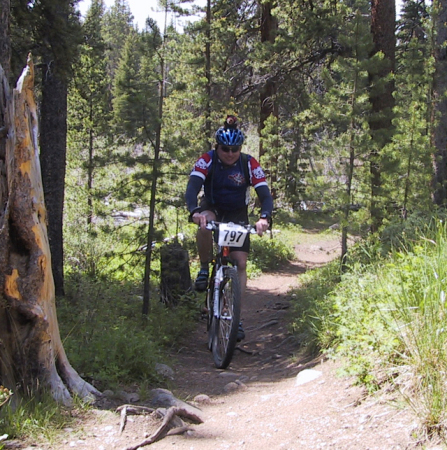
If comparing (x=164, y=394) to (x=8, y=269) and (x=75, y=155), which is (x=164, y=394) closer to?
(x=8, y=269)

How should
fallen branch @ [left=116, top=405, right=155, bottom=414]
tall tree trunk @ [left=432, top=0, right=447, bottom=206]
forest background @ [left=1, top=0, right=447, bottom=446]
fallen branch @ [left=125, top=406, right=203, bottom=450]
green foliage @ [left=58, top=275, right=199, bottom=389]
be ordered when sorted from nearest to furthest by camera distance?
fallen branch @ [left=125, top=406, right=203, bottom=450] → fallen branch @ [left=116, top=405, right=155, bottom=414] → green foliage @ [left=58, top=275, right=199, bottom=389] → forest background @ [left=1, top=0, right=447, bottom=446] → tall tree trunk @ [left=432, top=0, right=447, bottom=206]

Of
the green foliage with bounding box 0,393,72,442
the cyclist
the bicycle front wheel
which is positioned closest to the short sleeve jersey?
the cyclist

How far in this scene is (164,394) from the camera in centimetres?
457

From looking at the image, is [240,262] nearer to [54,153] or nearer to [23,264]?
[23,264]

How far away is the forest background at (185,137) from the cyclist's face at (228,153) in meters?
1.21

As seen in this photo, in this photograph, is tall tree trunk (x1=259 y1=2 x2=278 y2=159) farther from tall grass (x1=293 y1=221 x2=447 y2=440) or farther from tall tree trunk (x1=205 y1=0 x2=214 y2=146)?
tall grass (x1=293 y1=221 x2=447 y2=440)

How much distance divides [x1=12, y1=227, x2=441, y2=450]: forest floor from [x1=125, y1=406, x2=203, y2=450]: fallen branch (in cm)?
4

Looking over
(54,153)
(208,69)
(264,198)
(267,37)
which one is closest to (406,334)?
(264,198)

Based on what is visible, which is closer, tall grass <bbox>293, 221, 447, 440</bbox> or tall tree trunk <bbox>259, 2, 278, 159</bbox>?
tall grass <bbox>293, 221, 447, 440</bbox>

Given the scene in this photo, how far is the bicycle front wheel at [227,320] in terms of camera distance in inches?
229

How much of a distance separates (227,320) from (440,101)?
48.6 feet

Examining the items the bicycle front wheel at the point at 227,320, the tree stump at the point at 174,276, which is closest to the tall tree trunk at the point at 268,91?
→ the tree stump at the point at 174,276

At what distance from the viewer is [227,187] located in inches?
264

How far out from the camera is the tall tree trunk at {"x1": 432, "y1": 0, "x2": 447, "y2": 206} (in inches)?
674
